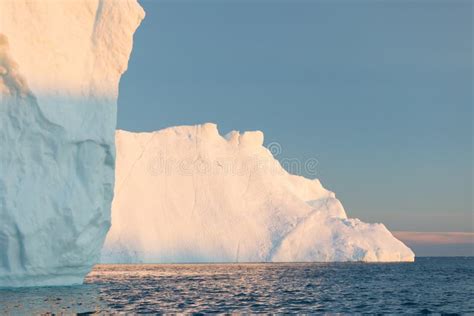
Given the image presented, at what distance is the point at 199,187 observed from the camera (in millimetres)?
115625

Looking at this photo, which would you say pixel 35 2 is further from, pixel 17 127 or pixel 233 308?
Result: pixel 233 308

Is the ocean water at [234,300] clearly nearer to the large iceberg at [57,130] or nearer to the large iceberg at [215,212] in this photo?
the large iceberg at [57,130]

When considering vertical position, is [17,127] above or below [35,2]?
below

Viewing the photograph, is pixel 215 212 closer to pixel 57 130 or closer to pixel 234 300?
pixel 57 130

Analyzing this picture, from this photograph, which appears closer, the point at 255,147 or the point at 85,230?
the point at 85,230

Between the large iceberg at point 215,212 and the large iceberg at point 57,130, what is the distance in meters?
65.4

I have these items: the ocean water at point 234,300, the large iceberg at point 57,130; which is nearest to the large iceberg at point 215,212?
the large iceberg at point 57,130

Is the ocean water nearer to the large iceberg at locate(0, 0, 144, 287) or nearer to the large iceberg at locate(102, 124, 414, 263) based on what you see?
the large iceberg at locate(0, 0, 144, 287)

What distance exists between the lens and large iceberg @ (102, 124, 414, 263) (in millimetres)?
109188

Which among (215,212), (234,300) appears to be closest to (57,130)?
(234,300)

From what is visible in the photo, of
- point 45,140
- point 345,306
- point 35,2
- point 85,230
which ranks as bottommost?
point 345,306

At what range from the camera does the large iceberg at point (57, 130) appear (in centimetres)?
3466

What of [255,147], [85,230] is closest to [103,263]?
[255,147]

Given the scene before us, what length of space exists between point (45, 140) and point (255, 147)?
285ft
